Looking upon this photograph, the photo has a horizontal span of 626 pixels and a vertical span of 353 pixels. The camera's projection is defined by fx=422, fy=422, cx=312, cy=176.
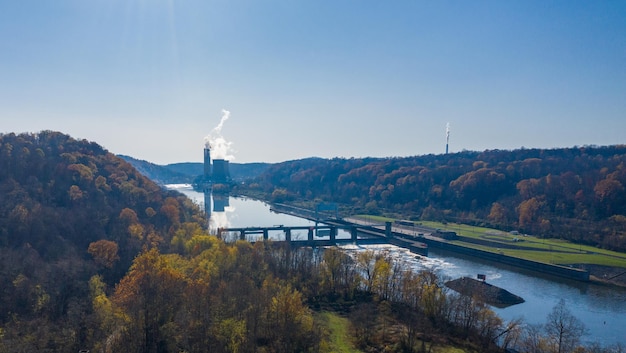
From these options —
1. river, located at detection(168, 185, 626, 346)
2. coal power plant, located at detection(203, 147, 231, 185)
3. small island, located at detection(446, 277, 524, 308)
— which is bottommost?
river, located at detection(168, 185, 626, 346)

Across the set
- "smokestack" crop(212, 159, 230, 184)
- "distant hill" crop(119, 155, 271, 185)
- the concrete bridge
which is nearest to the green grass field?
the concrete bridge

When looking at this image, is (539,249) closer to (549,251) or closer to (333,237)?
(549,251)

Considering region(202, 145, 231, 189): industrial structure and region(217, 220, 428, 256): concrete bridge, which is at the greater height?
region(202, 145, 231, 189): industrial structure

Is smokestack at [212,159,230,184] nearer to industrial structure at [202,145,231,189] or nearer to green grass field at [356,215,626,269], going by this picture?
industrial structure at [202,145,231,189]

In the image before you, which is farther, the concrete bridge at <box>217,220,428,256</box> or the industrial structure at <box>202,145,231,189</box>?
the industrial structure at <box>202,145,231,189</box>

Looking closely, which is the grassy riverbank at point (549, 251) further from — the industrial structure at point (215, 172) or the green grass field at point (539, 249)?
the industrial structure at point (215, 172)

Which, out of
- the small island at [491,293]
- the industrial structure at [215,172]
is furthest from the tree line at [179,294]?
the industrial structure at [215,172]

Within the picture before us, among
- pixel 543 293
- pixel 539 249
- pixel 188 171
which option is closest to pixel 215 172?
pixel 188 171
